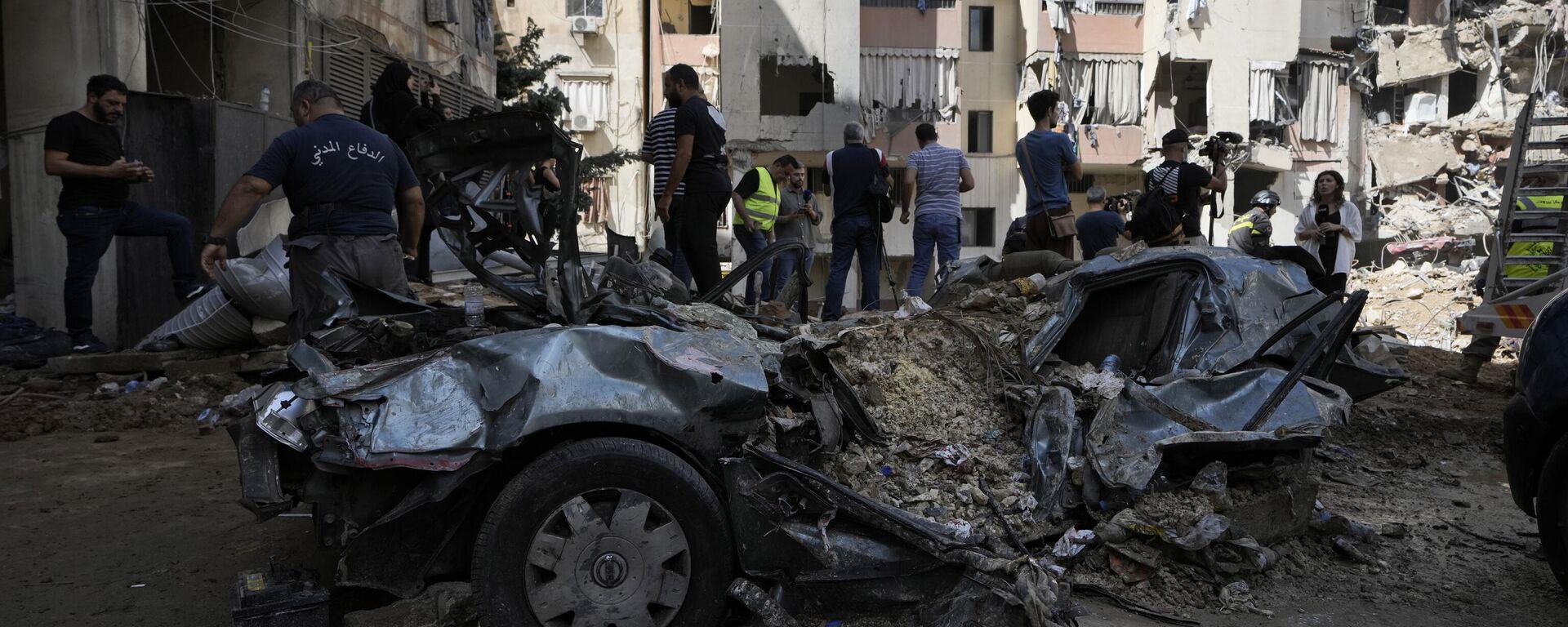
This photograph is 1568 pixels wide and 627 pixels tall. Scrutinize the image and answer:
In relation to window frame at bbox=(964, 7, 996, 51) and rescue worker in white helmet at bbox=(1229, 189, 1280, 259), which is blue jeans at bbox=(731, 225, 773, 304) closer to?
rescue worker in white helmet at bbox=(1229, 189, 1280, 259)

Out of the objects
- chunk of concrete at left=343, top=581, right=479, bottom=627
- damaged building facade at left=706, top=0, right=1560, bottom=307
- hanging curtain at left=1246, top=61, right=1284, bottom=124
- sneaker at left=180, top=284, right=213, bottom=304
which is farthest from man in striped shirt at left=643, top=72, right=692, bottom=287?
hanging curtain at left=1246, top=61, right=1284, bottom=124

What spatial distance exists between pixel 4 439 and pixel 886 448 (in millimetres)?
5458

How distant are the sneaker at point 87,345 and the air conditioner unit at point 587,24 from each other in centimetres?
2134

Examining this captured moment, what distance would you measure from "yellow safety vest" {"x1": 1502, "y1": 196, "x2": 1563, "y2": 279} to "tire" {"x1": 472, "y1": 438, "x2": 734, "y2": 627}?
9.41m

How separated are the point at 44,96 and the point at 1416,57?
3327cm

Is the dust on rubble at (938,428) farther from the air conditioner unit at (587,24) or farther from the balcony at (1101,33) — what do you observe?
the balcony at (1101,33)

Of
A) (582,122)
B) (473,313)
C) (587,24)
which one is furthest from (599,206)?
(473,313)

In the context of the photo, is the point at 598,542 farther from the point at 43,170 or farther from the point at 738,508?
the point at 43,170

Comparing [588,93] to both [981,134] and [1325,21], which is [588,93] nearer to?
[981,134]

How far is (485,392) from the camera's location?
305 centimetres

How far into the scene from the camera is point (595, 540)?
3035mm

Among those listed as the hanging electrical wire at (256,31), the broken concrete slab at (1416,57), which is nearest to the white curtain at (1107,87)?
the broken concrete slab at (1416,57)

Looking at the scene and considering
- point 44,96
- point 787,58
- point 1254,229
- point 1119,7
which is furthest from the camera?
point 1119,7

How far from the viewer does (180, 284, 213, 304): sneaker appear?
7.53 metres
